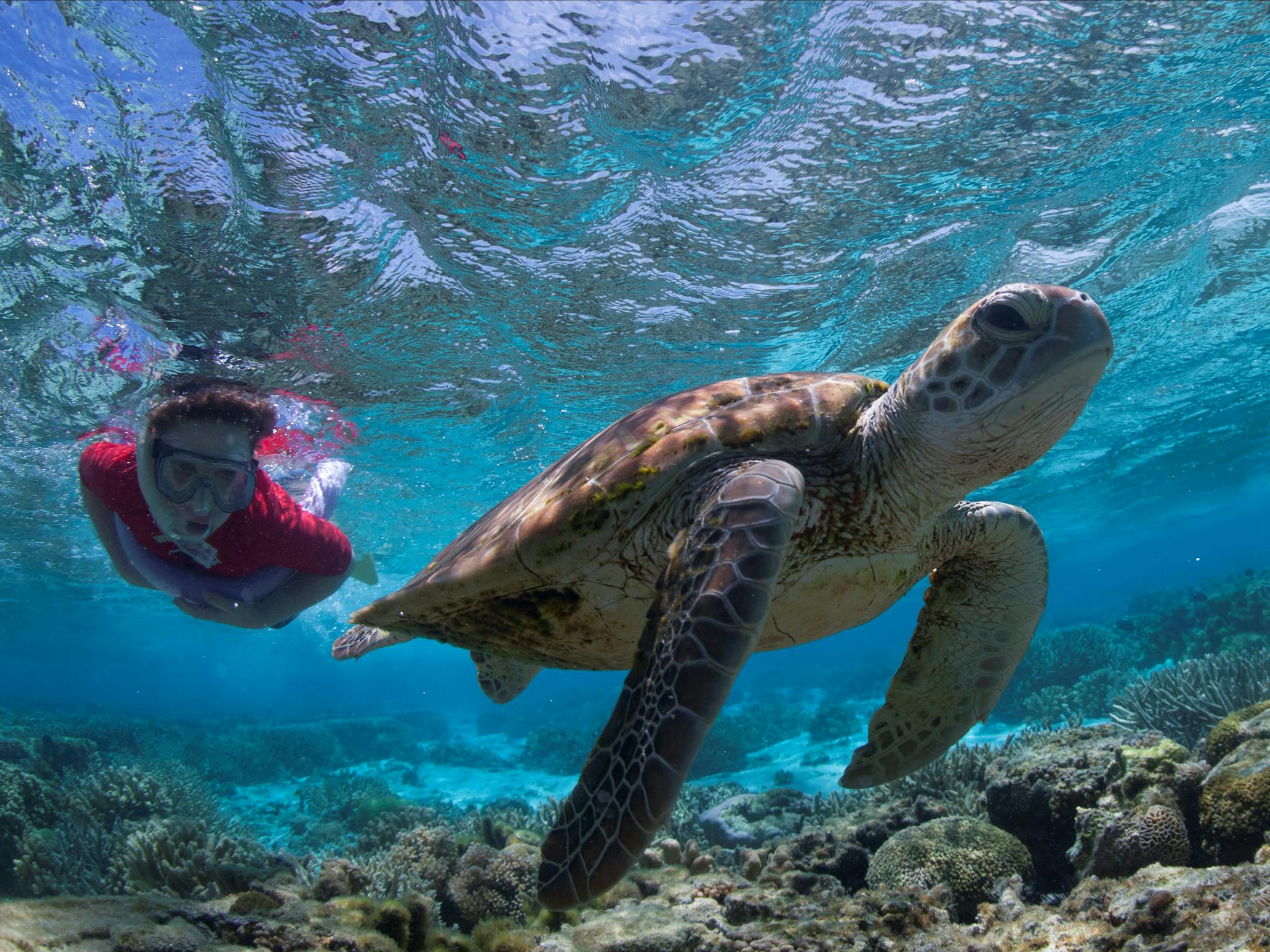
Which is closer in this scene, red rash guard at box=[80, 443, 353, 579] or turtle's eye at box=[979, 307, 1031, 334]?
turtle's eye at box=[979, 307, 1031, 334]

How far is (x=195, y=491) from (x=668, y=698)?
477cm

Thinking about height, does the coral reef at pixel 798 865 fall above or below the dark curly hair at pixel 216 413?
below

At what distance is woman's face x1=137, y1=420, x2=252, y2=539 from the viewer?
4.99m

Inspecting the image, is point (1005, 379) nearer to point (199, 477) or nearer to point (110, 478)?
point (199, 477)

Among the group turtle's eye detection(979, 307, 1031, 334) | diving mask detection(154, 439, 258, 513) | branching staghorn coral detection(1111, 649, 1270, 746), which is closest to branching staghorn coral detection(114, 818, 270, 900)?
diving mask detection(154, 439, 258, 513)

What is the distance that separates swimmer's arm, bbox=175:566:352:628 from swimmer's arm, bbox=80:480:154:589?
482 millimetres

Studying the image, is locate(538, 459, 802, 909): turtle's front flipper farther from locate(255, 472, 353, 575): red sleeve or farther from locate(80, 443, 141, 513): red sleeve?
locate(80, 443, 141, 513): red sleeve

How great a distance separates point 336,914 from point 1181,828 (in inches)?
164

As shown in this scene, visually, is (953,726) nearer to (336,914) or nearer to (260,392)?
(336,914)

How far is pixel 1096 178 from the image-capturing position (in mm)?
8102

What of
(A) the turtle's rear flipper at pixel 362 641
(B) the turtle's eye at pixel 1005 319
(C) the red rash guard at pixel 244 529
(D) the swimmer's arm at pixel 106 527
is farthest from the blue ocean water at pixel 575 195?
(A) the turtle's rear flipper at pixel 362 641

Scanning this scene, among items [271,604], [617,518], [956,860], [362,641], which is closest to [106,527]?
[271,604]

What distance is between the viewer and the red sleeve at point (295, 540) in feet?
18.1

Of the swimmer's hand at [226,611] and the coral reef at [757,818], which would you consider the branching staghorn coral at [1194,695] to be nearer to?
the coral reef at [757,818]
